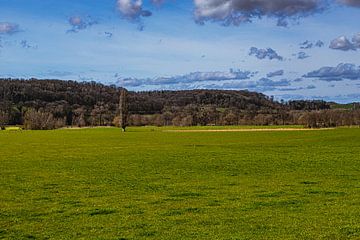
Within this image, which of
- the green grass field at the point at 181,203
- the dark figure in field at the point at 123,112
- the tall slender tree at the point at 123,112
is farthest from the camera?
the dark figure in field at the point at 123,112

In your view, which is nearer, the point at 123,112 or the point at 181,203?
the point at 181,203

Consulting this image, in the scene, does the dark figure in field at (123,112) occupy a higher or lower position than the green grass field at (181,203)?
higher

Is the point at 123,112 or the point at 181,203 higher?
the point at 123,112

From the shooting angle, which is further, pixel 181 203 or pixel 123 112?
pixel 123 112

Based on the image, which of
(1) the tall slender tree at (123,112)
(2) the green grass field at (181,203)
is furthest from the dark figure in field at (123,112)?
(2) the green grass field at (181,203)

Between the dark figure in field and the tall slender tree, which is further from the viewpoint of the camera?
the dark figure in field

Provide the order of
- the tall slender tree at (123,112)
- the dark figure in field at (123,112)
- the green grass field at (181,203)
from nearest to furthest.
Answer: the green grass field at (181,203), the tall slender tree at (123,112), the dark figure in field at (123,112)

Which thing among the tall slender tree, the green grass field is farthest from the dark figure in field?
the green grass field

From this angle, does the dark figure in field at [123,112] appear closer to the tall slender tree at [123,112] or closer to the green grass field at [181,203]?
the tall slender tree at [123,112]

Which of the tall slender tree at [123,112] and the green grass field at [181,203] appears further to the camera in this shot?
the tall slender tree at [123,112]

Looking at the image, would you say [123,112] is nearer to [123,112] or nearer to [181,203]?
[123,112]

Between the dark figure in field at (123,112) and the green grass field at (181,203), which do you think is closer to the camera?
the green grass field at (181,203)

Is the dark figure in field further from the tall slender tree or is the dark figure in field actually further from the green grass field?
the green grass field

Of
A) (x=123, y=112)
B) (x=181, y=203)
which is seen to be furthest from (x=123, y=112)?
(x=181, y=203)
